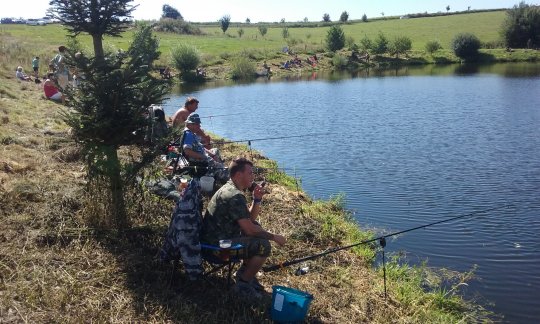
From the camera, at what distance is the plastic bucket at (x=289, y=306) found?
16.0 ft

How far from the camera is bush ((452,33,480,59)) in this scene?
191ft

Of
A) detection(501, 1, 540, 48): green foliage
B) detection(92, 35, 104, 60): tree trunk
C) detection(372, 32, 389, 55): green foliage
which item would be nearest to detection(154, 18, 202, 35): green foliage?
detection(372, 32, 389, 55): green foliage

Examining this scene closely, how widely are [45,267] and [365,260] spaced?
15.1 feet

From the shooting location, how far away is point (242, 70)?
5156 centimetres

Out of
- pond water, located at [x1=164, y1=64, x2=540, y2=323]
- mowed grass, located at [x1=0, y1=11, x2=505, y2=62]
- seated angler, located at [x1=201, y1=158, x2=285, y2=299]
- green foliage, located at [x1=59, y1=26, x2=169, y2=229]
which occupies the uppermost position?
mowed grass, located at [x1=0, y1=11, x2=505, y2=62]

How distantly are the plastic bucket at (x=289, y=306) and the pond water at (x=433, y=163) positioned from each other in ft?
11.0

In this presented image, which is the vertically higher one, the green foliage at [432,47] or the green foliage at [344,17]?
the green foliage at [344,17]

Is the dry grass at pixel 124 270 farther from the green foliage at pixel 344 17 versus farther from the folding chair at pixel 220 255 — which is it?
the green foliage at pixel 344 17

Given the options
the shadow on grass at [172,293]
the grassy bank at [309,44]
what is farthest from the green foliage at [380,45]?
the shadow on grass at [172,293]

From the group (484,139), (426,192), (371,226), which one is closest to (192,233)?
(371,226)

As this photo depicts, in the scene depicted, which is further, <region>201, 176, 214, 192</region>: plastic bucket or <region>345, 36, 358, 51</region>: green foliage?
<region>345, 36, 358, 51</region>: green foliage

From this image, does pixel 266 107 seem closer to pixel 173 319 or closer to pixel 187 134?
pixel 187 134

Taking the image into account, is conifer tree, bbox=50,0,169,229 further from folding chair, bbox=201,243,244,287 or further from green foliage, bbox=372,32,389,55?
green foliage, bbox=372,32,389,55

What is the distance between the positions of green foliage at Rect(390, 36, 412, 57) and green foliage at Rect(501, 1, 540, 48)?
12309 millimetres
